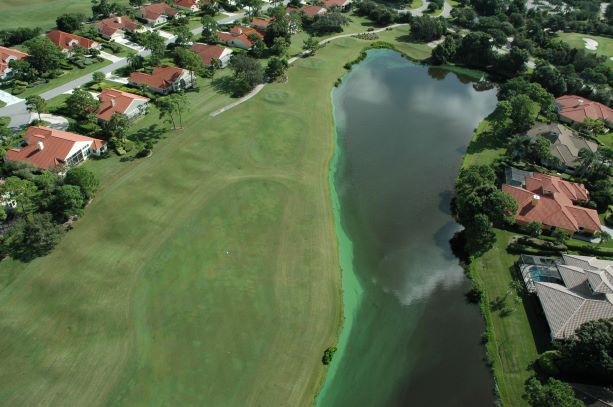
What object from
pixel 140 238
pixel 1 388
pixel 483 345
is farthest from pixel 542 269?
pixel 1 388

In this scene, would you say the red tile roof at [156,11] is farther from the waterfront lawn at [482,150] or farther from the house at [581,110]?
the house at [581,110]

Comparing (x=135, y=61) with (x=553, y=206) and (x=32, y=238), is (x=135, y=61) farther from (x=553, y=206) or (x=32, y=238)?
(x=553, y=206)

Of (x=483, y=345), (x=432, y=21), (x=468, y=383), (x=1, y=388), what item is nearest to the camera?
(x=1, y=388)

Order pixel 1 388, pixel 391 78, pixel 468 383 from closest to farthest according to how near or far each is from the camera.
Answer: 1. pixel 1 388
2. pixel 468 383
3. pixel 391 78

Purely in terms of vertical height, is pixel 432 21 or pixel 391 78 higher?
pixel 432 21

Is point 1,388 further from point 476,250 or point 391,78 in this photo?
point 391,78

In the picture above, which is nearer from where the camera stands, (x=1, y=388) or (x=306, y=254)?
(x=1, y=388)

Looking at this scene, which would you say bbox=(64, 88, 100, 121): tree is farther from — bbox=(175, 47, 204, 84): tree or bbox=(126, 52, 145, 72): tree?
bbox=(175, 47, 204, 84): tree
